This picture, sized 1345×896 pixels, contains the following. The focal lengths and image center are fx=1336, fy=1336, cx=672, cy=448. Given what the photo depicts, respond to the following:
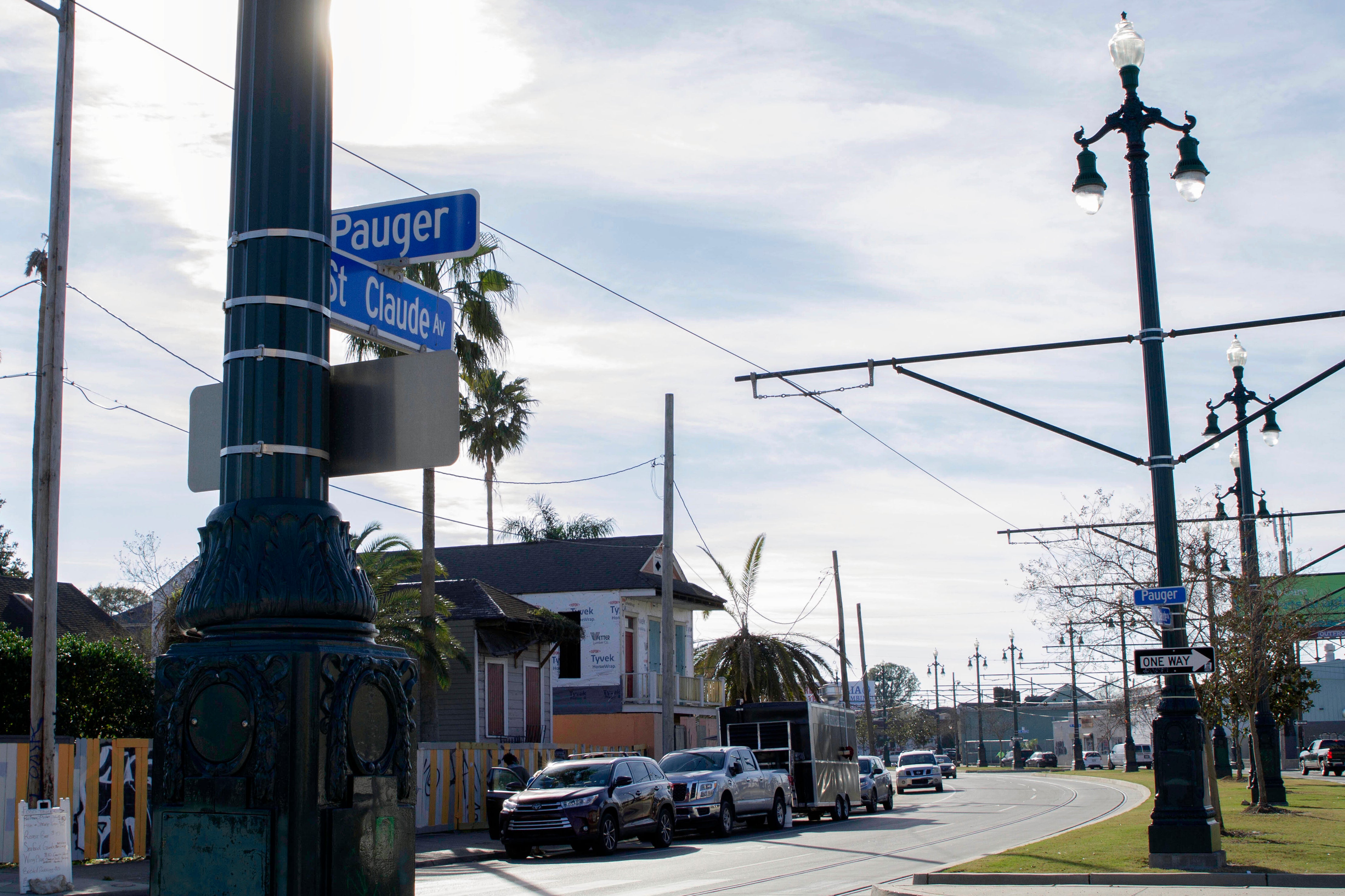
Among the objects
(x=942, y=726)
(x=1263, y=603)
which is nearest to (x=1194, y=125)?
(x=1263, y=603)

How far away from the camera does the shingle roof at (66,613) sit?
31000 mm

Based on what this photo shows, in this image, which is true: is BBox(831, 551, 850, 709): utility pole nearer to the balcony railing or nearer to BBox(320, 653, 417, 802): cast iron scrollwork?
the balcony railing

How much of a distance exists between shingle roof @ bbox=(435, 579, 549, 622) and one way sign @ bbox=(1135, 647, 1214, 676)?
21645 millimetres

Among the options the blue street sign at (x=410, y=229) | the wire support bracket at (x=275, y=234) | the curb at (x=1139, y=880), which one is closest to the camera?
the wire support bracket at (x=275, y=234)

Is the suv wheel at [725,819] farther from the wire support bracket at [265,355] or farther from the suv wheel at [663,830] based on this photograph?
the wire support bracket at [265,355]

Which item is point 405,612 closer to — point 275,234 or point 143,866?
point 143,866

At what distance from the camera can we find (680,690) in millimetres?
47031

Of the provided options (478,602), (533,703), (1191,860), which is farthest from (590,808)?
(533,703)

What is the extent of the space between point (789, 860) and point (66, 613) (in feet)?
70.1

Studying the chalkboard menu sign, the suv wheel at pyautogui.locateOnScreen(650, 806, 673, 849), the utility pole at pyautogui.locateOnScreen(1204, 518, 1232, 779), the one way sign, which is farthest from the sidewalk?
the utility pole at pyautogui.locateOnScreen(1204, 518, 1232, 779)

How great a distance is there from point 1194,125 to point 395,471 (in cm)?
1389

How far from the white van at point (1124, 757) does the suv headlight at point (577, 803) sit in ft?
239

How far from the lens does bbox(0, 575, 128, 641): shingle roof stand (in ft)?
102

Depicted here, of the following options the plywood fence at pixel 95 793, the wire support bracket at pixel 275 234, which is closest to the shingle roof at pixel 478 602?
the plywood fence at pixel 95 793
